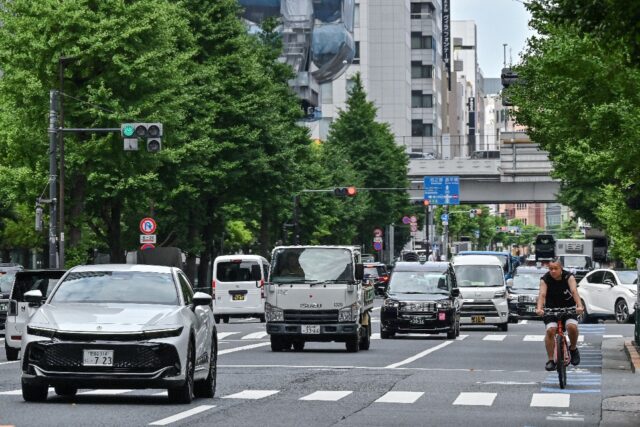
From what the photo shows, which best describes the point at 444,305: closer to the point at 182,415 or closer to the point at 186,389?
the point at 186,389

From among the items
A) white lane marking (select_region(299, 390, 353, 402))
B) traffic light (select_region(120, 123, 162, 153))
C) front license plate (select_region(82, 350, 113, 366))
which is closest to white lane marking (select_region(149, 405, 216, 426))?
front license plate (select_region(82, 350, 113, 366))

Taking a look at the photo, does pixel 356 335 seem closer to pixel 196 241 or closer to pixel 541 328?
pixel 541 328

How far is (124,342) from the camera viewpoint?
17.1 m

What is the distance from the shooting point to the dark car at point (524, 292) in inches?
2180

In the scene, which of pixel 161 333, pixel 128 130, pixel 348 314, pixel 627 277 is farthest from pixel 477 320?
pixel 161 333

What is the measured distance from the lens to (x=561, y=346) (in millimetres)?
22297

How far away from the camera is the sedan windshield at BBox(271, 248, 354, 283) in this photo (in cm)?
3312

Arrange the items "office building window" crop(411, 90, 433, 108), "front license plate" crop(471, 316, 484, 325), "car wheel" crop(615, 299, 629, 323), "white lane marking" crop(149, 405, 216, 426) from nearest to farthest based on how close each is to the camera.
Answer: "white lane marking" crop(149, 405, 216, 426)
"front license plate" crop(471, 316, 484, 325)
"car wheel" crop(615, 299, 629, 323)
"office building window" crop(411, 90, 433, 108)

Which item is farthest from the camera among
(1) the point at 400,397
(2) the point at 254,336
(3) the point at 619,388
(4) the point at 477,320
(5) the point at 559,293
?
(4) the point at 477,320

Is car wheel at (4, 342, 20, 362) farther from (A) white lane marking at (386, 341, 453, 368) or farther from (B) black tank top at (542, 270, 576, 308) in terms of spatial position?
(B) black tank top at (542, 270, 576, 308)

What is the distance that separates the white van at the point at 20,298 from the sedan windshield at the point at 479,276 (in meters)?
20.6

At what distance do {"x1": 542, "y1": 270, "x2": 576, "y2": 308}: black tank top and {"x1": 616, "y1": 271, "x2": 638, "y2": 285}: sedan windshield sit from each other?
2807cm

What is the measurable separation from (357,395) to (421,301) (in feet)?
65.5

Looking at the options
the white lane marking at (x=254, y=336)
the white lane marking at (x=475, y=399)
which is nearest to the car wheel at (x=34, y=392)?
the white lane marking at (x=475, y=399)
